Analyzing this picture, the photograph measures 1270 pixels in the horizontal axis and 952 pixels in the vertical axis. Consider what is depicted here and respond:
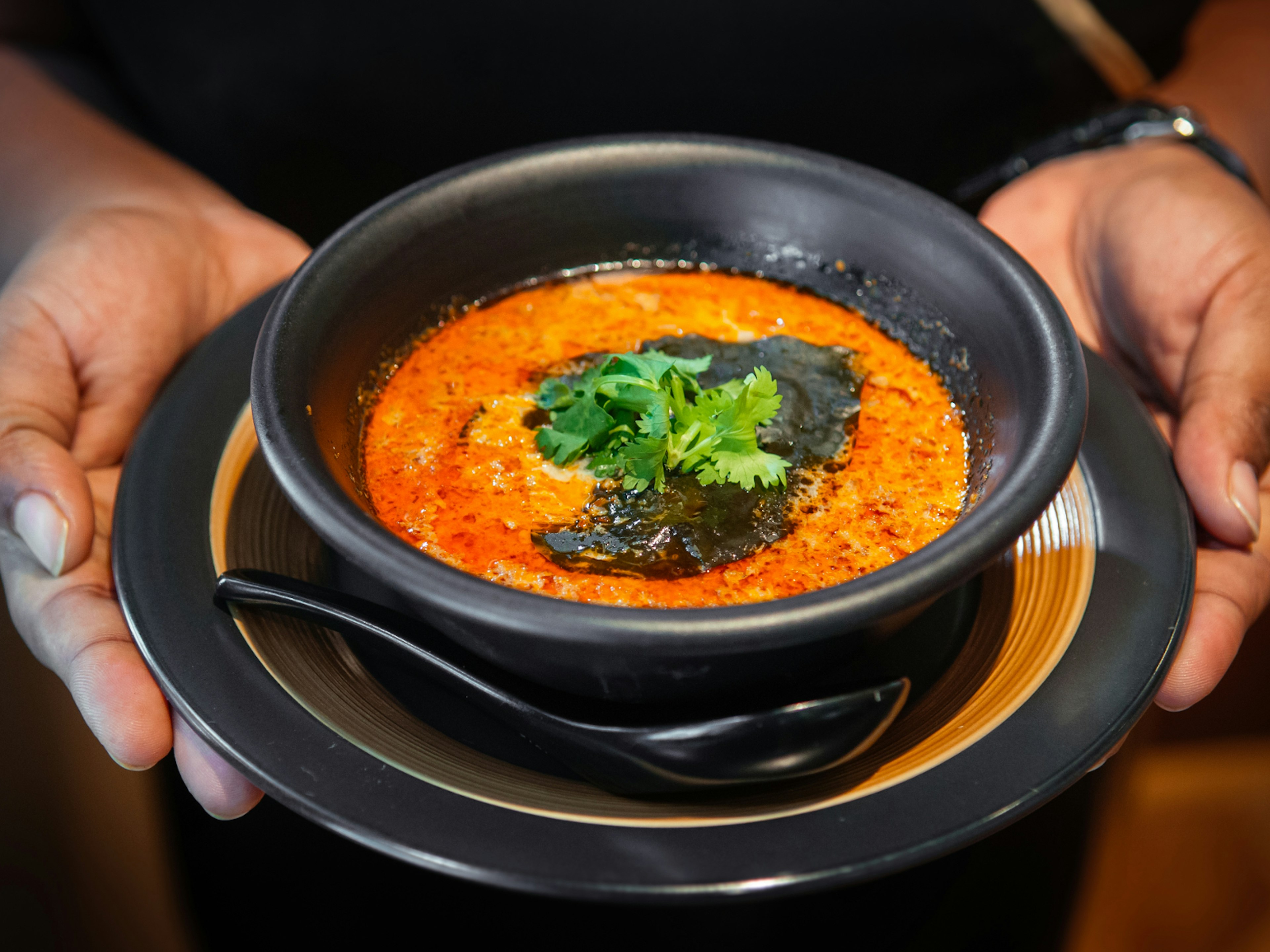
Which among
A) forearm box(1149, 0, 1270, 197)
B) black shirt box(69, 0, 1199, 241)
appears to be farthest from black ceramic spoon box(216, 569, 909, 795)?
forearm box(1149, 0, 1270, 197)

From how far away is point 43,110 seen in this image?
2262 millimetres

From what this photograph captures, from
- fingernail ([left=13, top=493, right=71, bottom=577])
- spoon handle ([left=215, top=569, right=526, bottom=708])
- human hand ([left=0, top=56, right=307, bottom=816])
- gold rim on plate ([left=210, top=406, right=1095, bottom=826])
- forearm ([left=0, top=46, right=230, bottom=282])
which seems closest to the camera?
gold rim on plate ([left=210, top=406, right=1095, bottom=826])

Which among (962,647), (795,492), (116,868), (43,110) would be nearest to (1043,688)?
(962,647)

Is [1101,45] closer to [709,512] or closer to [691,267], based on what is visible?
[691,267]

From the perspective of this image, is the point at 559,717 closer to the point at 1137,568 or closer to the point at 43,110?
the point at 1137,568

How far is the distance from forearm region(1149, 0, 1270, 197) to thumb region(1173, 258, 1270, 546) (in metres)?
0.77

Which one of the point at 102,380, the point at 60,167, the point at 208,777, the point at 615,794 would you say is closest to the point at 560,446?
the point at 615,794

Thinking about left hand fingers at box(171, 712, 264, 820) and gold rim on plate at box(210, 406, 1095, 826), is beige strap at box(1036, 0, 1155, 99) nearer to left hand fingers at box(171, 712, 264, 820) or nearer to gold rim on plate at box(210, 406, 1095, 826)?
gold rim on plate at box(210, 406, 1095, 826)

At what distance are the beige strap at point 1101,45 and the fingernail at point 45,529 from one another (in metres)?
2.29

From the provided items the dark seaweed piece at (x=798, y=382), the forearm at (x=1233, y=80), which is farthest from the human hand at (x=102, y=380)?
the forearm at (x=1233, y=80)

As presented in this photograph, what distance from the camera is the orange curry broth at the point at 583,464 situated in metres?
1.22

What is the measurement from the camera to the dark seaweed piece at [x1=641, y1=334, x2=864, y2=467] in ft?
4.58

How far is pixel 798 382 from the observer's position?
4.89 ft

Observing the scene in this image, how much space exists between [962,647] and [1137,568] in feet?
0.79
